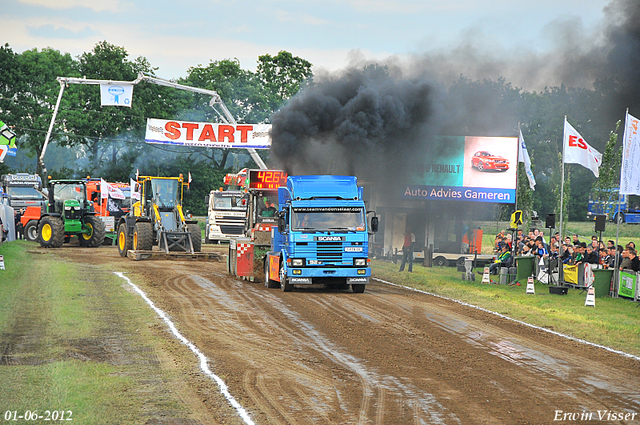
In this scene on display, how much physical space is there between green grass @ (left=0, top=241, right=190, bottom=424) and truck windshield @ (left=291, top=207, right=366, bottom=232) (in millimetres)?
4871

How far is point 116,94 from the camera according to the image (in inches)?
1612

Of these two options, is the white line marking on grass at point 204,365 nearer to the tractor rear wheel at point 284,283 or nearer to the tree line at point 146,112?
the tractor rear wheel at point 284,283

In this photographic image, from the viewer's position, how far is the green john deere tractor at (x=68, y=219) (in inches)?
1304

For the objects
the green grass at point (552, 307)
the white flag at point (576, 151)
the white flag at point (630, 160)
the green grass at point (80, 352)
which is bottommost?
the green grass at point (80, 352)

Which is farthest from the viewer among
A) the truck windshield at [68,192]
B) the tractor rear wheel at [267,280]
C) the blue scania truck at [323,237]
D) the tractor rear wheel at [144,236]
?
the truck windshield at [68,192]

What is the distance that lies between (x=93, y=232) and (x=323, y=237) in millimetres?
19523

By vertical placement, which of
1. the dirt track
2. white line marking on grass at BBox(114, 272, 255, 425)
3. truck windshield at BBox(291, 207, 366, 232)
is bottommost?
white line marking on grass at BBox(114, 272, 255, 425)

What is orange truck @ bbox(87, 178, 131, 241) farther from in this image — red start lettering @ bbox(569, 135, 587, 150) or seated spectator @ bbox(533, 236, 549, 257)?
red start lettering @ bbox(569, 135, 587, 150)

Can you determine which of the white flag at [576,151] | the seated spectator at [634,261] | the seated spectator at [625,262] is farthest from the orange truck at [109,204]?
the seated spectator at [634,261]

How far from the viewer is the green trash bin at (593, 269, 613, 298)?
19.7 m

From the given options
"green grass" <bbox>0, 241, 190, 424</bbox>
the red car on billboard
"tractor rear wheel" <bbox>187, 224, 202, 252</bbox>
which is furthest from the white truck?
"green grass" <bbox>0, 241, 190, 424</bbox>

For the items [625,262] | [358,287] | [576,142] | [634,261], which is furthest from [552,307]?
[576,142]

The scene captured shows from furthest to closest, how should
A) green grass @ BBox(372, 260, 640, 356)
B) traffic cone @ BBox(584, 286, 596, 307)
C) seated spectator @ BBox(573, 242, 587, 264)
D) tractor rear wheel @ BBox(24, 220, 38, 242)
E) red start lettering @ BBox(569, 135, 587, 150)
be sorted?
tractor rear wheel @ BBox(24, 220, 38, 242) < red start lettering @ BBox(569, 135, 587, 150) < seated spectator @ BBox(573, 242, 587, 264) < traffic cone @ BBox(584, 286, 596, 307) < green grass @ BBox(372, 260, 640, 356)

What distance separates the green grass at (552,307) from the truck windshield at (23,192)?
28.0 m
